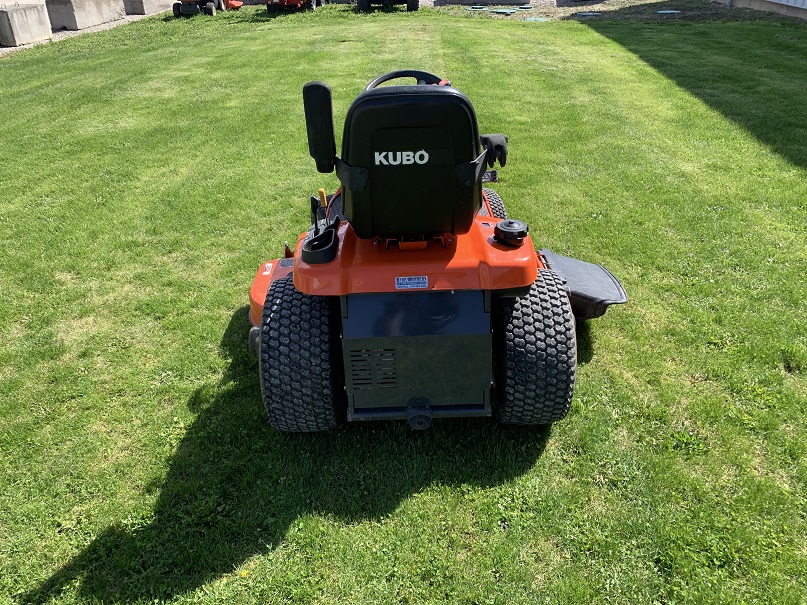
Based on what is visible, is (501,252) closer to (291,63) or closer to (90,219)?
(90,219)

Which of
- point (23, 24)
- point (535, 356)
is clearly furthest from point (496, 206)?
point (23, 24)

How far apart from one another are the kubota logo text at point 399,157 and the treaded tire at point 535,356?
2.40 feet

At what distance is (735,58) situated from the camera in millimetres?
9812

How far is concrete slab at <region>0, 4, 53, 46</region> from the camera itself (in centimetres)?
1255

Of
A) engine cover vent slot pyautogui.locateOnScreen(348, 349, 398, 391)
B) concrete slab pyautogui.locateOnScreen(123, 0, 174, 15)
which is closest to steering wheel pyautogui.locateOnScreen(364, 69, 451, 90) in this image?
engine cover vent slot pyautogui.locateOnScreen(348, 349, 398, 391)

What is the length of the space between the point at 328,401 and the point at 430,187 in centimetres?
99

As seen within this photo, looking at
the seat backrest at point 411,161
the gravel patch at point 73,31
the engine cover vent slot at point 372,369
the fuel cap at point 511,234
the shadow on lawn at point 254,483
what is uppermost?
the seat backrest at point 411,161

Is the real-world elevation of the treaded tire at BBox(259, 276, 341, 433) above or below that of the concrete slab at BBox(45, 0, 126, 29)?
below

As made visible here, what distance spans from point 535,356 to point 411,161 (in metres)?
0.94

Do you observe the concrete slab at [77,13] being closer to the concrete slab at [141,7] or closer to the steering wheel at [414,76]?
the concrete slab at [141,7]

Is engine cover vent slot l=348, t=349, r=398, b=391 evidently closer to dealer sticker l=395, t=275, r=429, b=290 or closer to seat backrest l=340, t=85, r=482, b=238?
dealer sticker l=395, t=275, r=429, b=290

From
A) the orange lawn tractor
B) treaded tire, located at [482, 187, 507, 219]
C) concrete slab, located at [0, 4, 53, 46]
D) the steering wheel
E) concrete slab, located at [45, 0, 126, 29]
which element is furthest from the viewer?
the orange lawn tractor

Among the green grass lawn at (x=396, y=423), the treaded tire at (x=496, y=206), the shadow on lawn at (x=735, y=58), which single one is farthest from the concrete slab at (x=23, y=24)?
the treaded tire at (x=496, y=206)

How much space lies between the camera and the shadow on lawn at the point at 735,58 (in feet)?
22.3
